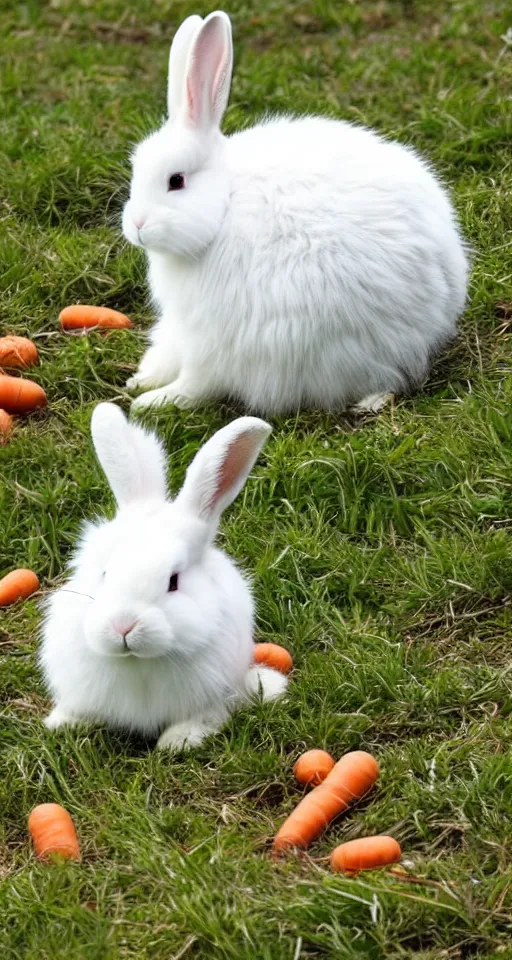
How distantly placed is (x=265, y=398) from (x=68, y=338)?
0.87 m

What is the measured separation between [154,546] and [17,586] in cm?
89

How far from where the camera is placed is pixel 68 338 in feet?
18.6

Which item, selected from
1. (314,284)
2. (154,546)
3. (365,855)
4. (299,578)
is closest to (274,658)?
(299,578)

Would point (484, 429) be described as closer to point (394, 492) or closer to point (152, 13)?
point (394, 492)

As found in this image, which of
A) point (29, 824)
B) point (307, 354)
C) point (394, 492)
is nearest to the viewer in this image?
point (29, 824)

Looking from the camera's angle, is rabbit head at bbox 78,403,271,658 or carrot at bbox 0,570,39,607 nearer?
rabbit head at bbox 78,403,271,658

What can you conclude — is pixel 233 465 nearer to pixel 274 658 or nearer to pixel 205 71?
pixel 274 658

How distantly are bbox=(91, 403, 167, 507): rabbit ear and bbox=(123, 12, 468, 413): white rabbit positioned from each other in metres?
1.18

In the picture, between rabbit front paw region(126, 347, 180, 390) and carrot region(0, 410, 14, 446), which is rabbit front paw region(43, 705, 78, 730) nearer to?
carrot region(0, 410, 14, 446)

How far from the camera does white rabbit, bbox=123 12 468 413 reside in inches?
202

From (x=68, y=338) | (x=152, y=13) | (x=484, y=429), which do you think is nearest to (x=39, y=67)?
(x=152, y=13)

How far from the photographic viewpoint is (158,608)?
12.1 ft

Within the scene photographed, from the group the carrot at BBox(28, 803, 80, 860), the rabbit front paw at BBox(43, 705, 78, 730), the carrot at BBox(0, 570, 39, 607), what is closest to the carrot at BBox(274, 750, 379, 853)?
the carrot at BBox(28, 803, 80, 860)

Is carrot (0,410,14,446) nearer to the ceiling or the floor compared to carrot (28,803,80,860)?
nearer to the floor
